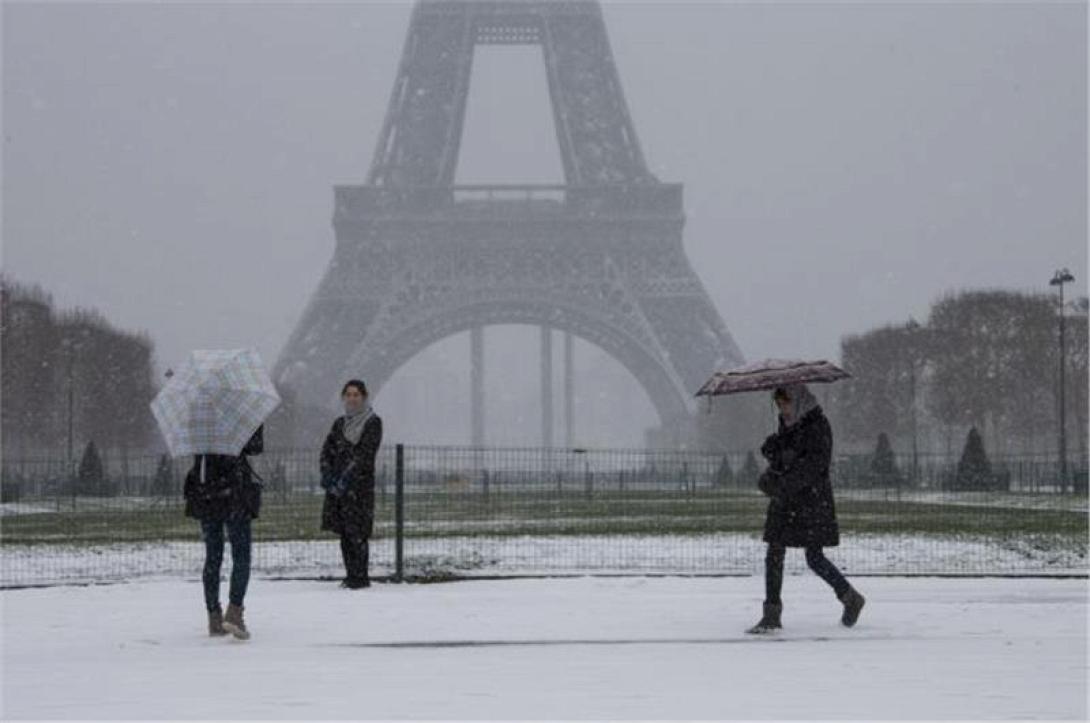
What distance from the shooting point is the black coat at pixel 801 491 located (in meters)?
7.96

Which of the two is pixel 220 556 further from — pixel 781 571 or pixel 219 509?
pixel 781 571

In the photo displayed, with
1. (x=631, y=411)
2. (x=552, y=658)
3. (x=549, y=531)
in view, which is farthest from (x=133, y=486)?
(x=631, y=411)

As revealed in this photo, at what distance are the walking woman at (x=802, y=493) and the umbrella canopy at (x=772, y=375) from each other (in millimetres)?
64

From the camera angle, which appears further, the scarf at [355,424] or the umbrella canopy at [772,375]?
the scarf at [355,424]

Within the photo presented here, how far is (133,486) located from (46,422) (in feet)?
49.3

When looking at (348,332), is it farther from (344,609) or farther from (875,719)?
(875,719)

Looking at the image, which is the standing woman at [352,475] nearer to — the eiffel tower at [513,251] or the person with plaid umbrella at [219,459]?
the person with plaid umbrella at [219,459]

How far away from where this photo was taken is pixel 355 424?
975cm

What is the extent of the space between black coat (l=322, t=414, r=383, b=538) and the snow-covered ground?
134 cm

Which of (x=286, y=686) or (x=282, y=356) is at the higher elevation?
(x=282, y=356)

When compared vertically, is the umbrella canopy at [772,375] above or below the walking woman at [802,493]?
above

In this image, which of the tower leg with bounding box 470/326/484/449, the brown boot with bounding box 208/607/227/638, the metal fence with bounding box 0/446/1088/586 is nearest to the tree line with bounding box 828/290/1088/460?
the metal fence with bounding box 0/446/1088/586

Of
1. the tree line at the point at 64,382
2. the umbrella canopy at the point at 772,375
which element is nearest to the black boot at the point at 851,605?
the umbrella canopy at the point at 772,375

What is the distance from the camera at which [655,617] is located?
27.4 feet
